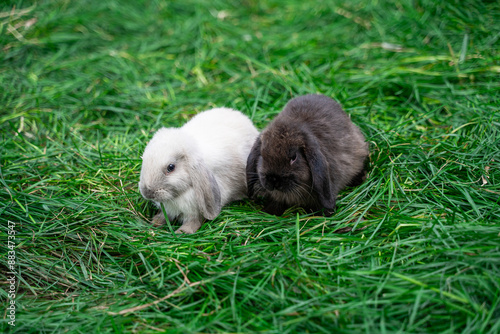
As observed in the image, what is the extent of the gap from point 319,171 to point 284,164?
0.98ft

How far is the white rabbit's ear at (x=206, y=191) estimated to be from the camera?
3.94 meters

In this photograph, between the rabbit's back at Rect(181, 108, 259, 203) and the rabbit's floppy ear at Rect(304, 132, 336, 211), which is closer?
the rabbit's floppy ear at Rect(304, 132, 336, 211)

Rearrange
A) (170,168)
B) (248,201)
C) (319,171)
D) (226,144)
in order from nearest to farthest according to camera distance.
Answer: (319,171), (170,168), (226,144), (248,201)

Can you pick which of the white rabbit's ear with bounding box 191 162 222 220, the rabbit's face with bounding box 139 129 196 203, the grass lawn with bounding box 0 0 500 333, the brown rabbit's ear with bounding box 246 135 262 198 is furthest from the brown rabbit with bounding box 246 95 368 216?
the rabbit's face with bounding box 139 129 196 203

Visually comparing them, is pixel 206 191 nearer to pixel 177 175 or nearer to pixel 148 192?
pixel 177 175

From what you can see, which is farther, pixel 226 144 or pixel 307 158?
pixel 226 144

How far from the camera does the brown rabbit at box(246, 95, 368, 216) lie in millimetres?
3832

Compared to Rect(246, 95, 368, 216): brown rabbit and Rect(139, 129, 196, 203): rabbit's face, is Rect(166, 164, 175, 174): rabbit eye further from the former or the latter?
Rect(246, 95, 368, 216): brown rabbit

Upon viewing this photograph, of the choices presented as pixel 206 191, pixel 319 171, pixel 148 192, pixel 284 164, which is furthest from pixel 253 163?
A: pixel 148 192

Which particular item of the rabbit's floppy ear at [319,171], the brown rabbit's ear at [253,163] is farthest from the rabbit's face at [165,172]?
the rabbit's floppy ear at [319,171]

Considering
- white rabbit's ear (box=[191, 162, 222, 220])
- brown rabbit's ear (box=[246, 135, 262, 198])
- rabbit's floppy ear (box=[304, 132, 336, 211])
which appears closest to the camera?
rabbit's floppy ear (box=[304, 132, 336, 211])

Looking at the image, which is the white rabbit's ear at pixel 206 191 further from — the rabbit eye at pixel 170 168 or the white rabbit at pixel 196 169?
the rabbit eye at pixel 170 168

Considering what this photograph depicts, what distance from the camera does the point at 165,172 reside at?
388 centimetres

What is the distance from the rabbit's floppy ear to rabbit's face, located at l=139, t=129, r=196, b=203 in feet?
3.47
